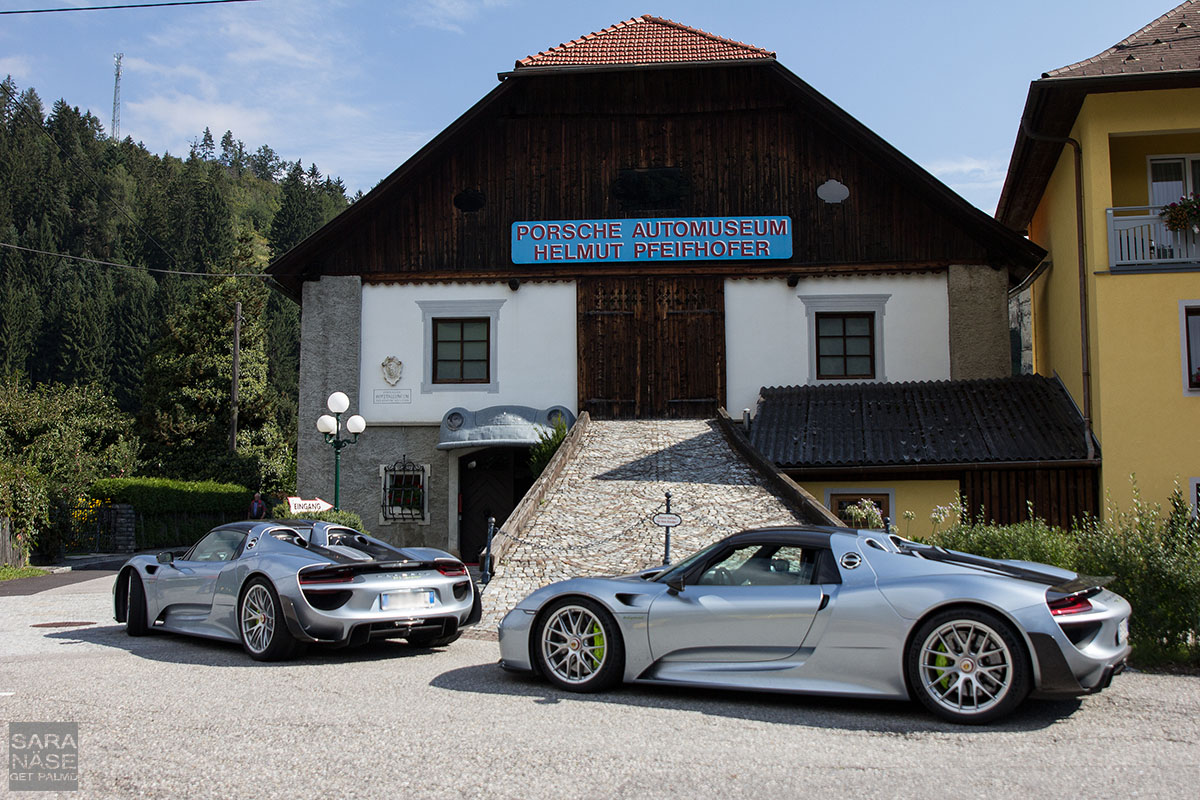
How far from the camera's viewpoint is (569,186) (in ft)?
70.8

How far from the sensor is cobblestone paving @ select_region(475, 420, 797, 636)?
11680 mm

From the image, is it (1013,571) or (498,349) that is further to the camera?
(498,349)

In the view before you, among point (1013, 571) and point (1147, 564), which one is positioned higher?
point (1013, 571)

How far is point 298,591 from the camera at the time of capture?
26.8 ft

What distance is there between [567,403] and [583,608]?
1417cm

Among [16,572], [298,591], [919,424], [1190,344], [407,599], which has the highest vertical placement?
[1190,344]

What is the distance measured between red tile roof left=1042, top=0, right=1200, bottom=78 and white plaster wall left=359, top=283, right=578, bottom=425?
404 inches

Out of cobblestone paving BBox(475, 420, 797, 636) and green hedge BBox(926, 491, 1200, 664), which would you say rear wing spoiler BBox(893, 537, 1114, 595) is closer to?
green hedge BBox(926, 491, 1200, 664)

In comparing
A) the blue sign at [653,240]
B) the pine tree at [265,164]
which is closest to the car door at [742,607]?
the blue sign at [653,240]

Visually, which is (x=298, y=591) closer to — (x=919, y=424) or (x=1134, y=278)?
(x=919, y=424)

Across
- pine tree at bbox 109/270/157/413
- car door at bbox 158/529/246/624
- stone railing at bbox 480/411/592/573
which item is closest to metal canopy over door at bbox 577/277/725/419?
stone railing at bbox 480/411/592/573

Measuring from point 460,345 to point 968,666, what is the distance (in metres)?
16.8

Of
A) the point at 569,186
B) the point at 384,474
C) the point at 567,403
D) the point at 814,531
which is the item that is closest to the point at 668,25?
the point at 569,186

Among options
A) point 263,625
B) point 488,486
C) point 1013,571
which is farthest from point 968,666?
point 488,486
